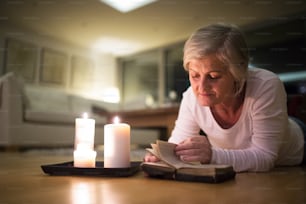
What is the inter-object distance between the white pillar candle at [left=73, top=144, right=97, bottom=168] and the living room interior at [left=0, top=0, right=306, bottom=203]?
131cm

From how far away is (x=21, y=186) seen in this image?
1.69ft

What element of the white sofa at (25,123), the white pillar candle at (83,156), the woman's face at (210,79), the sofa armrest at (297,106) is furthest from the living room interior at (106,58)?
Result: the white pillar candle at (83,156)

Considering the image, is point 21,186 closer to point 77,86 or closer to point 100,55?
point 77,86

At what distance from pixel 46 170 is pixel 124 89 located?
4.45 metres

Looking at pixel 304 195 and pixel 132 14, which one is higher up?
pixel 132 14

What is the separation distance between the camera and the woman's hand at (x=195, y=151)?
630mm

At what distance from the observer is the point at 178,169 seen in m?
0.58

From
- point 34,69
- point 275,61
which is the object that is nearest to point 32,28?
point 34,69

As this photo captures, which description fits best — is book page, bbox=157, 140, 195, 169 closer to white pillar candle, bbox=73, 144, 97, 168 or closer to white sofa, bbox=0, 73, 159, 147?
white pillar candle, bbox=73, 144, 97, 168

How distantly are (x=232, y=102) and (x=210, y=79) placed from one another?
0.14 m

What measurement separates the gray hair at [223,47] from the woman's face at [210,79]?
0.01 metres

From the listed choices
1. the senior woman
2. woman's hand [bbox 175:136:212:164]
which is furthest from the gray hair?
woman's hand [bbox 175:136:212:164]

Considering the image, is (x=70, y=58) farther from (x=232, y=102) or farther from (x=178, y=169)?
(x=178, y=169)

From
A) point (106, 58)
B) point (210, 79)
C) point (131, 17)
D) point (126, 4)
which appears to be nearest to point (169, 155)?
point (210, 79)
